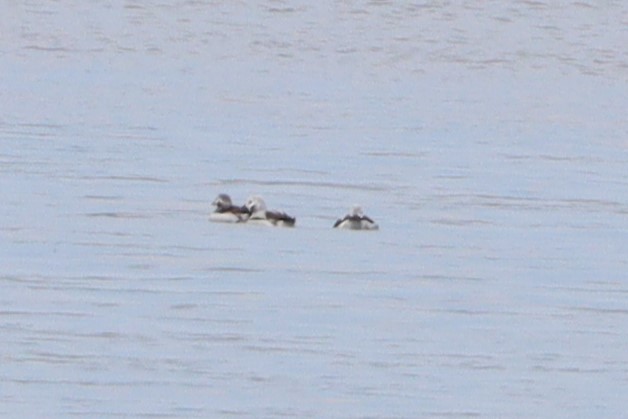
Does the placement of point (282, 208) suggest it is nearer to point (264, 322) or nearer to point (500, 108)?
point (264, 322)

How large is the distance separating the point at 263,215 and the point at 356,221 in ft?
2.26

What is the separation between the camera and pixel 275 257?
14.5 meters

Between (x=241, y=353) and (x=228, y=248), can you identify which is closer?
(x=241, y=353)

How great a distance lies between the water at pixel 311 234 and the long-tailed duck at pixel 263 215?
105 mm

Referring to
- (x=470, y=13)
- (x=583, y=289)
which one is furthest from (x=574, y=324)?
(x=470, y=13)

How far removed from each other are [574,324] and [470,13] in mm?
24179

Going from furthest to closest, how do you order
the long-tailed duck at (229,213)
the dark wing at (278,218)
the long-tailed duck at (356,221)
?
the long-tailed duck at (229,213) < the dark wing at (278,218) < the long-tailed duck at (356,221)

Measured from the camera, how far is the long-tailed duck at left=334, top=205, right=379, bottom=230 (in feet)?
50.0

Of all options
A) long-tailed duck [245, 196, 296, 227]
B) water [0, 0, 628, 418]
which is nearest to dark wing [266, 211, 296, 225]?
A: long-tailed duck [245, 196, 296, 227]

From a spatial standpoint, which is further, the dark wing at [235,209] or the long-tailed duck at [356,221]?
the dark wing at [235,209]

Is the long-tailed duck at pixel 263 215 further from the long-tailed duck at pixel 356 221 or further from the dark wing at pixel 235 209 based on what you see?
the long-tailed duck at pixel 356 221

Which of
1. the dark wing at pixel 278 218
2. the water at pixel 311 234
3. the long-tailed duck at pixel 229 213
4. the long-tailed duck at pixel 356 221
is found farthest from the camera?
the long-tailed duck at pixel 229 213

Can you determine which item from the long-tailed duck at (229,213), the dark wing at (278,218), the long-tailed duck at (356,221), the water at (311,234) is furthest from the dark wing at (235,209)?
the long-tailed duck at (356,221)

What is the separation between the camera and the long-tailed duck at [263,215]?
51.1 feet
